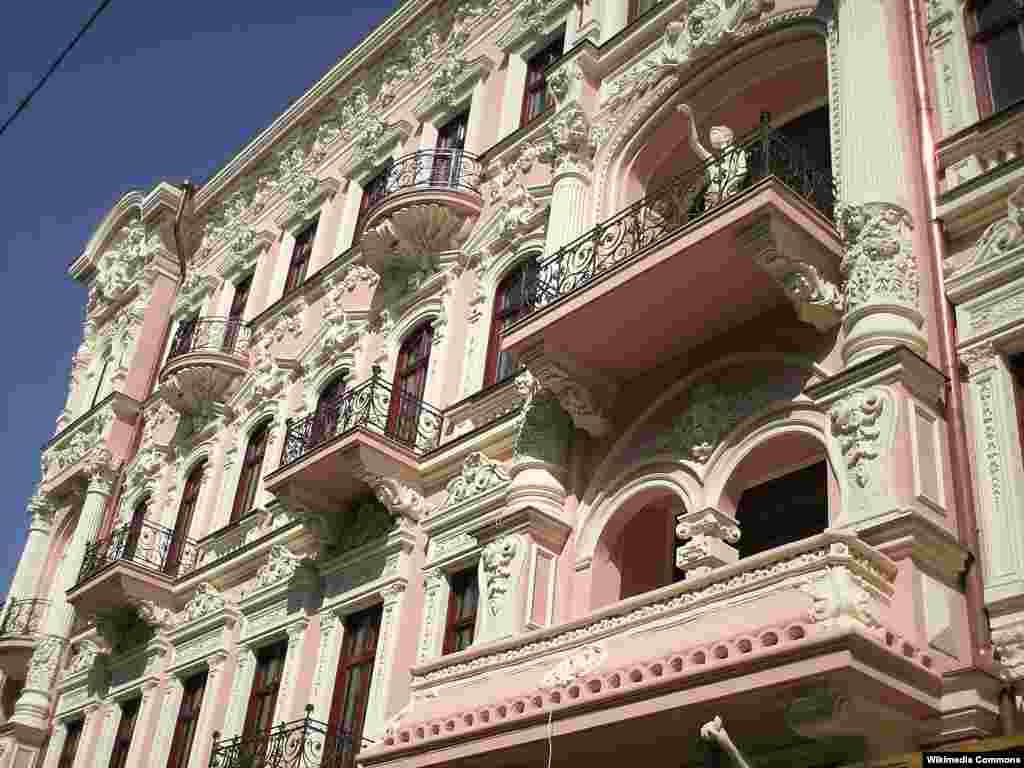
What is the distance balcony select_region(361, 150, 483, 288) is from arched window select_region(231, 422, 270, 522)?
3911 millimetres

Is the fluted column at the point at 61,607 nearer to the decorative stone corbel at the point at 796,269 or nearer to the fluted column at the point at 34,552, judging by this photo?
the fluted column at the point at 34,552

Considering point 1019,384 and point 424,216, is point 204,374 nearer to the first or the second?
point 424,216

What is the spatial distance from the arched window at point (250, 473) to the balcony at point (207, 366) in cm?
161

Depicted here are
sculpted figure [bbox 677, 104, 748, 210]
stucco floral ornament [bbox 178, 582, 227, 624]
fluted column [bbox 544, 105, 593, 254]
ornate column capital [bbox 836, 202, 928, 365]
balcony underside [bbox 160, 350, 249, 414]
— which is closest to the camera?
ornate column capital [bbox 836, 202, 928, 365]

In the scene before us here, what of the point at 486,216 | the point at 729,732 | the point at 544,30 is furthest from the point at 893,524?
the point at 544,30

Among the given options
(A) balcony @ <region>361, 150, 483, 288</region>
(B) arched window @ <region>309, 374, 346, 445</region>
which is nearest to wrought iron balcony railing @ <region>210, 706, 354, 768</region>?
(B) arched window @ <region>309, 374, 346, 445</region>

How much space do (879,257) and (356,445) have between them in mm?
7267

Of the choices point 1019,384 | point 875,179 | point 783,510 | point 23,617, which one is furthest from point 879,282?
point 23,617

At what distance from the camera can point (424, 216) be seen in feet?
59.8

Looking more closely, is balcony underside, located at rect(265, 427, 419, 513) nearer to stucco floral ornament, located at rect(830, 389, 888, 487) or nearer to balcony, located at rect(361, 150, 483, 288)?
balcony, located at rect(361, 150, 483, 288)

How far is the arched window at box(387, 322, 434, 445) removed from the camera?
55.4ft

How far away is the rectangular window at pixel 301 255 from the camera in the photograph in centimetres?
2325

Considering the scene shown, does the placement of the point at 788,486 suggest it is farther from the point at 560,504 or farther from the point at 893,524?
the point at 893,524

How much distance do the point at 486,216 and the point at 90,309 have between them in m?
17.2
